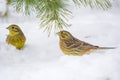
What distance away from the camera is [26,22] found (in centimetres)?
498

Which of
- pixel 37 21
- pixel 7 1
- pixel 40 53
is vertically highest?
pixel 7 1

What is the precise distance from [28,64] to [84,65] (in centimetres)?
51

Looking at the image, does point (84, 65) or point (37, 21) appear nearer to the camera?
point (84, 65)

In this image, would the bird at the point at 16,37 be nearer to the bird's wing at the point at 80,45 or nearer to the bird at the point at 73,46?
the bird at the point at 73,46

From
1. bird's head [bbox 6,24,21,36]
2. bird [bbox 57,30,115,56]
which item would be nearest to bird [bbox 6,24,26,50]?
bird's head [bbox 6,24,21,36]

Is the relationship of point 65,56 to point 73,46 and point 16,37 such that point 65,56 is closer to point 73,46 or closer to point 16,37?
point 73,46

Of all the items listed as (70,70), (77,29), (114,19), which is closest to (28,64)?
(70,70)

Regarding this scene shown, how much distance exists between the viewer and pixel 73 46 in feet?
13.3

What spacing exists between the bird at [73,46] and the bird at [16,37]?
14.8 inches

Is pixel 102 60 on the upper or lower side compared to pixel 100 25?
lower

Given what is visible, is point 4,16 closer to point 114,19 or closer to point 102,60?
point 114,19

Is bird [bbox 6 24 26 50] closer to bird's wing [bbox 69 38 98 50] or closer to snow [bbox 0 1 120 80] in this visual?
snow [bbox 0 1 120 80]

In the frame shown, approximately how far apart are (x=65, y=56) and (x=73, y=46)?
115 millimetres

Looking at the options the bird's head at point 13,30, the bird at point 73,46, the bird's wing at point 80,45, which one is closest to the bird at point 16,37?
the bird's head at point 13,30
